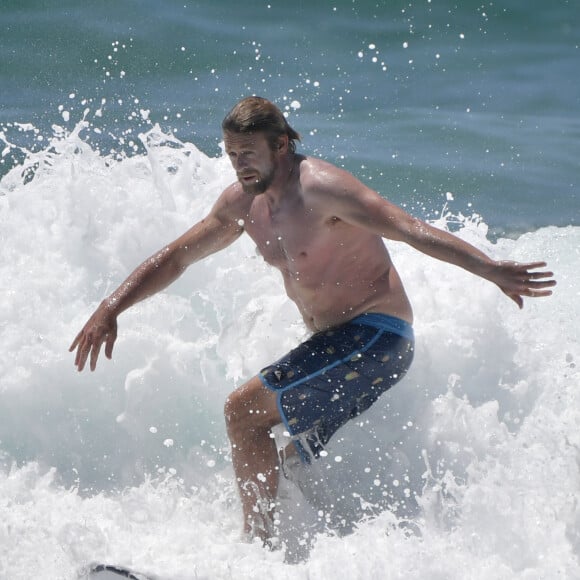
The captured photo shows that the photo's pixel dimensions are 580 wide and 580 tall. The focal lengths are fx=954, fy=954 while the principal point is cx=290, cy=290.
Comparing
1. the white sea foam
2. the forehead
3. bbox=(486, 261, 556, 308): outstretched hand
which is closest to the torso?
the forehead

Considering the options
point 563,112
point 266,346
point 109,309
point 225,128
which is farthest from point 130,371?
point 563,112

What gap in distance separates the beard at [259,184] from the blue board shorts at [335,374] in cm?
64

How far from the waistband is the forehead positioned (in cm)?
82

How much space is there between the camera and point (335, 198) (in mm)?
3656

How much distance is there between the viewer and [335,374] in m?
3.78

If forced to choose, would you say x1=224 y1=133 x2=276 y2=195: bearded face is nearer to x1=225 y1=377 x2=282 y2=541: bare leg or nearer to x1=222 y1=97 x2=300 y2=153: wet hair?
x1=222 y1=97 x2=300 y2=153: wet hair

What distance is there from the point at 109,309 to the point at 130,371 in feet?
3.66

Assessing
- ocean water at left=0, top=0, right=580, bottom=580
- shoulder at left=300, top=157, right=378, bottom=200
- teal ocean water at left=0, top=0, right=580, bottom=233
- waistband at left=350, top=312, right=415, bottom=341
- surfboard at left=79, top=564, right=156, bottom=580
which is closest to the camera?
surfboard at left=79, top=564, right=156, bottom=580

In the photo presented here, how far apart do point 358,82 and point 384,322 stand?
6872 millimetres

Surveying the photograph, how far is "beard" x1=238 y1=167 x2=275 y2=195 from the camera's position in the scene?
373cm

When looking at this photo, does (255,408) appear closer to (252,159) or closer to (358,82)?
(252,159)

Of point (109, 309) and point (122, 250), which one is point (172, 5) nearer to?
point (122, 250)

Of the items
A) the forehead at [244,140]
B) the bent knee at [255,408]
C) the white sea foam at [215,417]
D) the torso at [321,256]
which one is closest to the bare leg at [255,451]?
the bent knee at [255,408]

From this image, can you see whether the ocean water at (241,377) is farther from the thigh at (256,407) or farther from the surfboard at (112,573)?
the thigh at (256,407)
